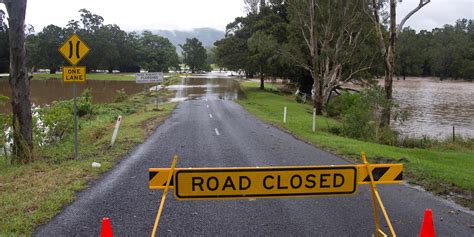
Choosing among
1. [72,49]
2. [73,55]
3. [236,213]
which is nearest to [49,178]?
[73,55]

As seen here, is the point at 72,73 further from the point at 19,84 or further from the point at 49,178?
the point at 49,178

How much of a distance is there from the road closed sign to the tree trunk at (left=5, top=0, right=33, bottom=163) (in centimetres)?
755

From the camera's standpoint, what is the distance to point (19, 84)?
413 inches

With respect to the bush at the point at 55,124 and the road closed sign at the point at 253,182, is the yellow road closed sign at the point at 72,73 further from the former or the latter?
the road closed sign at the point at 253,182

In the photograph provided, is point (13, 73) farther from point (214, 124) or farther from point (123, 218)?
point (214, 124)

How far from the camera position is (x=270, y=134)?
16.7 m

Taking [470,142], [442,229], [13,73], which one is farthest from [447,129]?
[13,73]

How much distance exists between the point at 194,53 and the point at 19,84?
133 metres

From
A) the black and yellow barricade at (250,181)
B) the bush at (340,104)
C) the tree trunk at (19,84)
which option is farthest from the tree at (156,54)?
the black and yellow barricade at (250,181)

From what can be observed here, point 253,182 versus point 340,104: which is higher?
point 253,182

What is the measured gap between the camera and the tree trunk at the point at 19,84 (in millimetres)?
10117

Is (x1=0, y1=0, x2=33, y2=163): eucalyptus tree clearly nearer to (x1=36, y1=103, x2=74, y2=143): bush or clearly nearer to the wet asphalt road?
the wet asphalt road

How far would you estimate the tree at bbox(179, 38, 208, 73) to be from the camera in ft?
457

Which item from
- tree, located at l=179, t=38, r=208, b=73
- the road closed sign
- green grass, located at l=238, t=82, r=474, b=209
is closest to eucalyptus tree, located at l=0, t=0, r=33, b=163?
the road closed sign
